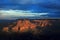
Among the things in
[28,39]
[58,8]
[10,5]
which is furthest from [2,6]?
A: [58,8]

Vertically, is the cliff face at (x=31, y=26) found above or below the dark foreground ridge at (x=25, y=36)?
above

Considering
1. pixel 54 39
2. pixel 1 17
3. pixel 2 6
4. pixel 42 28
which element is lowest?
pixel 54 39

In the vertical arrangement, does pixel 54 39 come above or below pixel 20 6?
below

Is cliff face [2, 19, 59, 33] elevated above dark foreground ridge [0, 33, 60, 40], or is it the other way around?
cliff face [2, 19, 59, 33]

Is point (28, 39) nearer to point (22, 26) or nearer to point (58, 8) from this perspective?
point (22, 26)

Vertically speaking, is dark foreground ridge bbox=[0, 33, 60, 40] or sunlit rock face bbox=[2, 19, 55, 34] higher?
sunlit rock face bbox=[2, 19, 55, 34]
